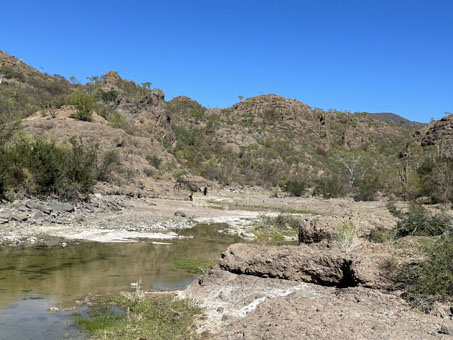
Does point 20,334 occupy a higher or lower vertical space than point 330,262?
lower

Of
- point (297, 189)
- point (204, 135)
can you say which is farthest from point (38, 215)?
point (204, 135)

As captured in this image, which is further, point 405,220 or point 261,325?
point 405,220

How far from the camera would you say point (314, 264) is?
762cm

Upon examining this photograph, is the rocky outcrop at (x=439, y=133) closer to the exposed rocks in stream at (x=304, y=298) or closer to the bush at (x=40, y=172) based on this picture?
the bush at (x=40, y=172)

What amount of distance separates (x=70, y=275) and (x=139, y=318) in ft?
Answer: 14.0

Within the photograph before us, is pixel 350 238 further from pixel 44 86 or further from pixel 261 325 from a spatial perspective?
pixel 44 86

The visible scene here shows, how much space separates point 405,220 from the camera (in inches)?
383

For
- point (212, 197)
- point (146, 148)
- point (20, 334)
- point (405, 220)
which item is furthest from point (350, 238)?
point (146, 148)

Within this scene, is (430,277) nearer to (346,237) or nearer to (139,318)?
(346,237)

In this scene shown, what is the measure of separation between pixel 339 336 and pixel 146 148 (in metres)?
40.4

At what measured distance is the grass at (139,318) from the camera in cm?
616

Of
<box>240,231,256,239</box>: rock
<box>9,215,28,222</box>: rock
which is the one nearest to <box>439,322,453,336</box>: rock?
<box>240,231,256,239</box>: rock

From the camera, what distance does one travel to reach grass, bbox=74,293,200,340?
20.2 ft

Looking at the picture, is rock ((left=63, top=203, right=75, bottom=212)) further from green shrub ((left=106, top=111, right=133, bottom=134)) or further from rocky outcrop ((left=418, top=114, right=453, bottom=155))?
rocky outcrop ((left=418, top=114, right=453, bottom=155))
